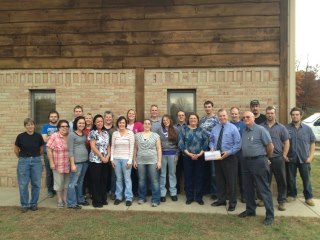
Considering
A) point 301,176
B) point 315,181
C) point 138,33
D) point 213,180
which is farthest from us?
point 315,181

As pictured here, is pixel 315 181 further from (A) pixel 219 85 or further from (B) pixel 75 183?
(B) pixel 75 183

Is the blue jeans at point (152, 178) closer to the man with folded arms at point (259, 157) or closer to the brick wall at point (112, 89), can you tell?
the brick wall at point (112, 89)

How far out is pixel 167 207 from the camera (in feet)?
22.1

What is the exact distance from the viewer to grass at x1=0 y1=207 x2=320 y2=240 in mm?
5223

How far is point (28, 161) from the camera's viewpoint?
6488 millimetres

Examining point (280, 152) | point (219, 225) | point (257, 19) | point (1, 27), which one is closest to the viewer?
point (219, 225)

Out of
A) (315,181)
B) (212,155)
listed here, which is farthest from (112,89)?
(315,181)

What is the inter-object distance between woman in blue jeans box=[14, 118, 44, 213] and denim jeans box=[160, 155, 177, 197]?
8.13 feet

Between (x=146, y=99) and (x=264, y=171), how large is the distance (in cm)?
337

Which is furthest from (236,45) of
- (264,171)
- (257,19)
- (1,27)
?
(1,27)

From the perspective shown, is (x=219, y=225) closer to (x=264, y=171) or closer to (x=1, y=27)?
(x=264, y=171)

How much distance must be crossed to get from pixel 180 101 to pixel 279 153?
8.82ft

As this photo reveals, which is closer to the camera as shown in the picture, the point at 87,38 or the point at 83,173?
the point at 83,173

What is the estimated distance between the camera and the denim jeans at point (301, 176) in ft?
22.7
